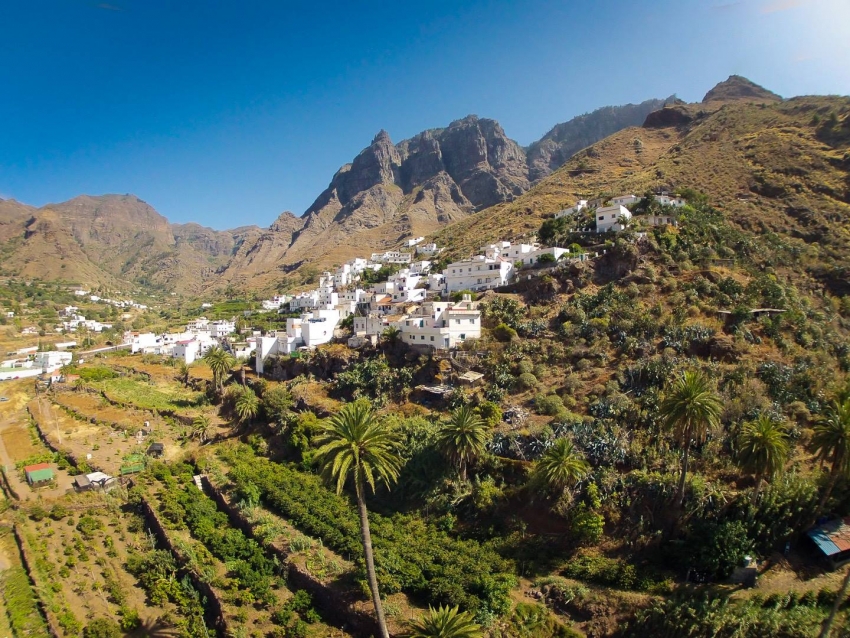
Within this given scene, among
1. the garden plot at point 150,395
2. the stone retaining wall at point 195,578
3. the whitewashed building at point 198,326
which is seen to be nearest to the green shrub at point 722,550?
the stone retaining wall at point 195,578

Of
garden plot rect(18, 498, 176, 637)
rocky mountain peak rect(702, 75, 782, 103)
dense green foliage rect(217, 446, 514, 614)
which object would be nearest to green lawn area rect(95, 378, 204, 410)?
garden plot rect(18, 498, 176, 637)

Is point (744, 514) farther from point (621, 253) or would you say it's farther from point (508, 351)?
point (621, 253)

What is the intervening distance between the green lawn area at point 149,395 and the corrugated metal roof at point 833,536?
199 feet

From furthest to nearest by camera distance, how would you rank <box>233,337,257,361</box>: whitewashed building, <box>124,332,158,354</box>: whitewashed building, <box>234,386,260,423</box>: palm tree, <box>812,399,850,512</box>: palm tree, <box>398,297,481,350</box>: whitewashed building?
1. <box>124,332,158,354</box>: whitewashed building
2. <box>233,337,257,361</box>: whitewashed building
3. <box>234,386,260,423</box>: palm tree
4. <box>398,297,481,350</box>: whitewashed building
5. <box>812,399,850,512</box>: palm tree

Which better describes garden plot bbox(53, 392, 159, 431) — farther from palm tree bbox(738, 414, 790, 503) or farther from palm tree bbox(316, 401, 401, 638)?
palm tree bbox(738, 414, 790, 503)

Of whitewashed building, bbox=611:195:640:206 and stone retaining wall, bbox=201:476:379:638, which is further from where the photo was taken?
whitewashed building, bbox=611:195:640:206

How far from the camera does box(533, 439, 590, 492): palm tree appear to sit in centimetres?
2361

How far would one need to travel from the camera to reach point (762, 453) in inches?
815

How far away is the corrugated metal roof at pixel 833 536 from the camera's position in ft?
66.3

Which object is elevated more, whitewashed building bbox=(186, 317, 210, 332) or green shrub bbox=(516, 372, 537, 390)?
whitewashed building bbox=(186, 317, 210, 332)

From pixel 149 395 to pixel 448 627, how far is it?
60.7 meters

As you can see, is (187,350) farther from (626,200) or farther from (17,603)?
(626,200)

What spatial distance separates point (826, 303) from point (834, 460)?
35.0 metres

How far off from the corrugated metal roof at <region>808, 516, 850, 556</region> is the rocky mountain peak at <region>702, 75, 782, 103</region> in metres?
149
